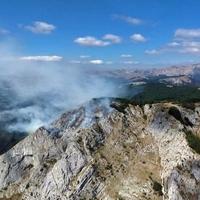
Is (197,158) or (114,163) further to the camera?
(114,163)

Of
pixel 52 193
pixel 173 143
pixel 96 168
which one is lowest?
pixel 52 193

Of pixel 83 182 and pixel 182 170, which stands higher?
pixel 182 170

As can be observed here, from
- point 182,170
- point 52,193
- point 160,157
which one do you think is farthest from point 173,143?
point 52,193

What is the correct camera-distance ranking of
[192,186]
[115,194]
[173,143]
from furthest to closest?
[173,143], [115,194], [192,186]

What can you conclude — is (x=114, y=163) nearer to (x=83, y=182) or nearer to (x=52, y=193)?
(x=83, y=182)

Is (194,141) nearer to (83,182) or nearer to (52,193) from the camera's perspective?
(83,182)

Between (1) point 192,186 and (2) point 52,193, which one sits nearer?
(1) point 192,186

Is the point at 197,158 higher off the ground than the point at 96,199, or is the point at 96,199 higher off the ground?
the point at 197,158

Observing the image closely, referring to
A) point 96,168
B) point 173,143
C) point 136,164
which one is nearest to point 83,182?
point 96,168

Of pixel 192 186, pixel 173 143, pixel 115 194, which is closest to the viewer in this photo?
pixel 192 186
